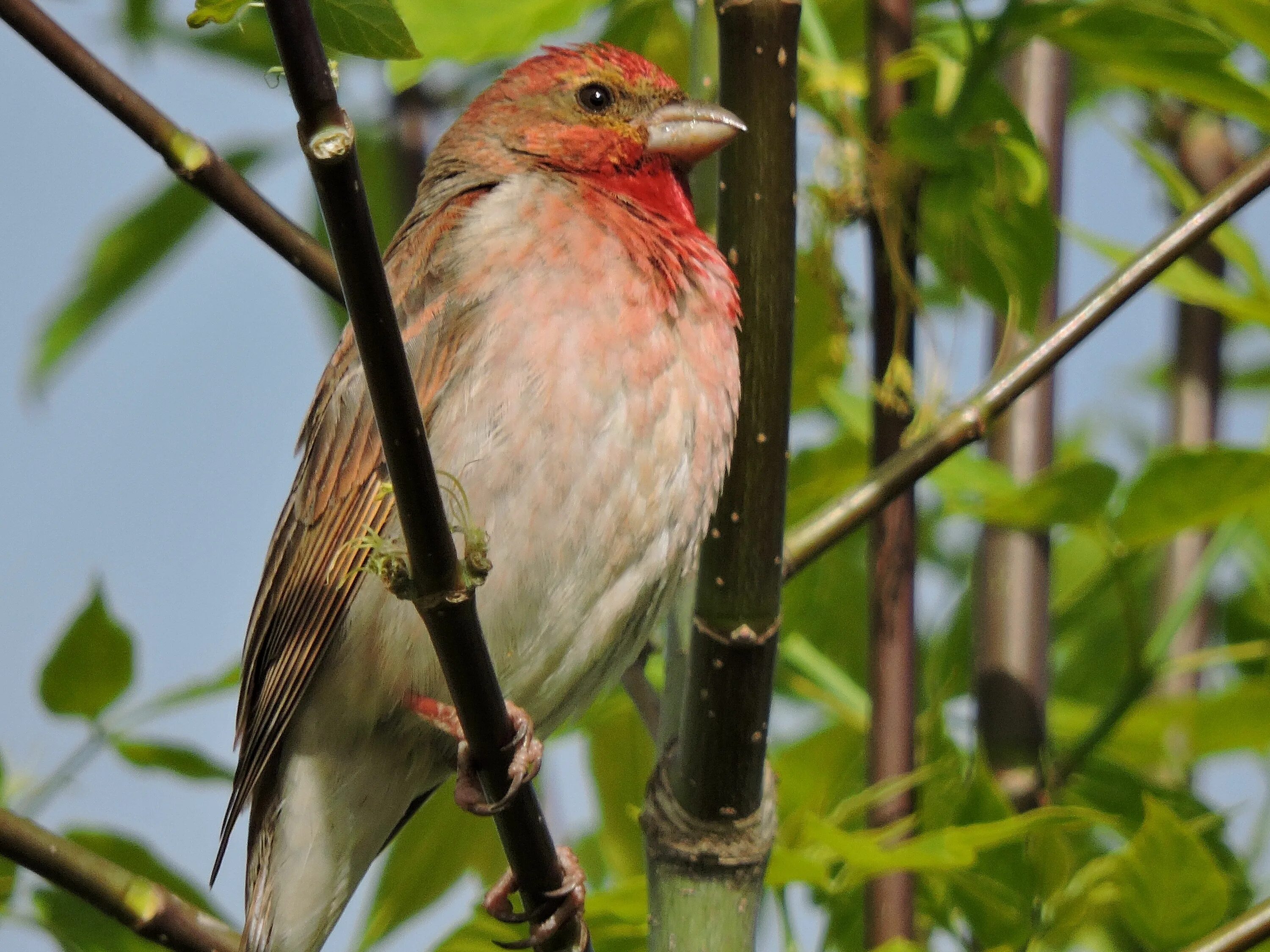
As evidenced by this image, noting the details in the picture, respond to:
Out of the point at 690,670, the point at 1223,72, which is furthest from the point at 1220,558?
the point at 690,670

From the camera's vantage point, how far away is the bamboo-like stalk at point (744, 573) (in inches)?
116

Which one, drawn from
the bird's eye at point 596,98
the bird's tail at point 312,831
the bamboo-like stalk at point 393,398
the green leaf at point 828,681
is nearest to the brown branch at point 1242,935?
the green leaf at point 828,681

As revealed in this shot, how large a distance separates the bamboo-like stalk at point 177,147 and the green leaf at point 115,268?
1352mm

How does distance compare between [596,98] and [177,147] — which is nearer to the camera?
[177,147]

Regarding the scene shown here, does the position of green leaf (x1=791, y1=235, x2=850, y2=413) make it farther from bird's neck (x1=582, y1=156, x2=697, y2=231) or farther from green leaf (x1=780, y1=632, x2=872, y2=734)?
green leaf (x1=780, y1=632, x2=872, y2=734)

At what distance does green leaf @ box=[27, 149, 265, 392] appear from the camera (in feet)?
14.9

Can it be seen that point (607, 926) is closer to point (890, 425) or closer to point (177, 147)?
point (890, 425)

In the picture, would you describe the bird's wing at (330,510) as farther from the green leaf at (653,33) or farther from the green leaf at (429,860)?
the green leaf at (653,33)

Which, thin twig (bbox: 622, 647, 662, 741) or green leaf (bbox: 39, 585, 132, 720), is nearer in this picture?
green leaf (bbox: 39, 585, 132, 720)

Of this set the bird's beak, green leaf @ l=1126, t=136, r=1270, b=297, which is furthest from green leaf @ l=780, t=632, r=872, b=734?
green leaf @ l=1126, t=136, r=1270, b=297

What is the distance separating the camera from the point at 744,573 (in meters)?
3.08

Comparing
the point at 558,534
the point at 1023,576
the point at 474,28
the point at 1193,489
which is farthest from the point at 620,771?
the point at 474,28

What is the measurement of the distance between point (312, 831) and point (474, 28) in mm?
1895

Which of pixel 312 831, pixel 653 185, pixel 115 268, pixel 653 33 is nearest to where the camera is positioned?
pixel 312 831
